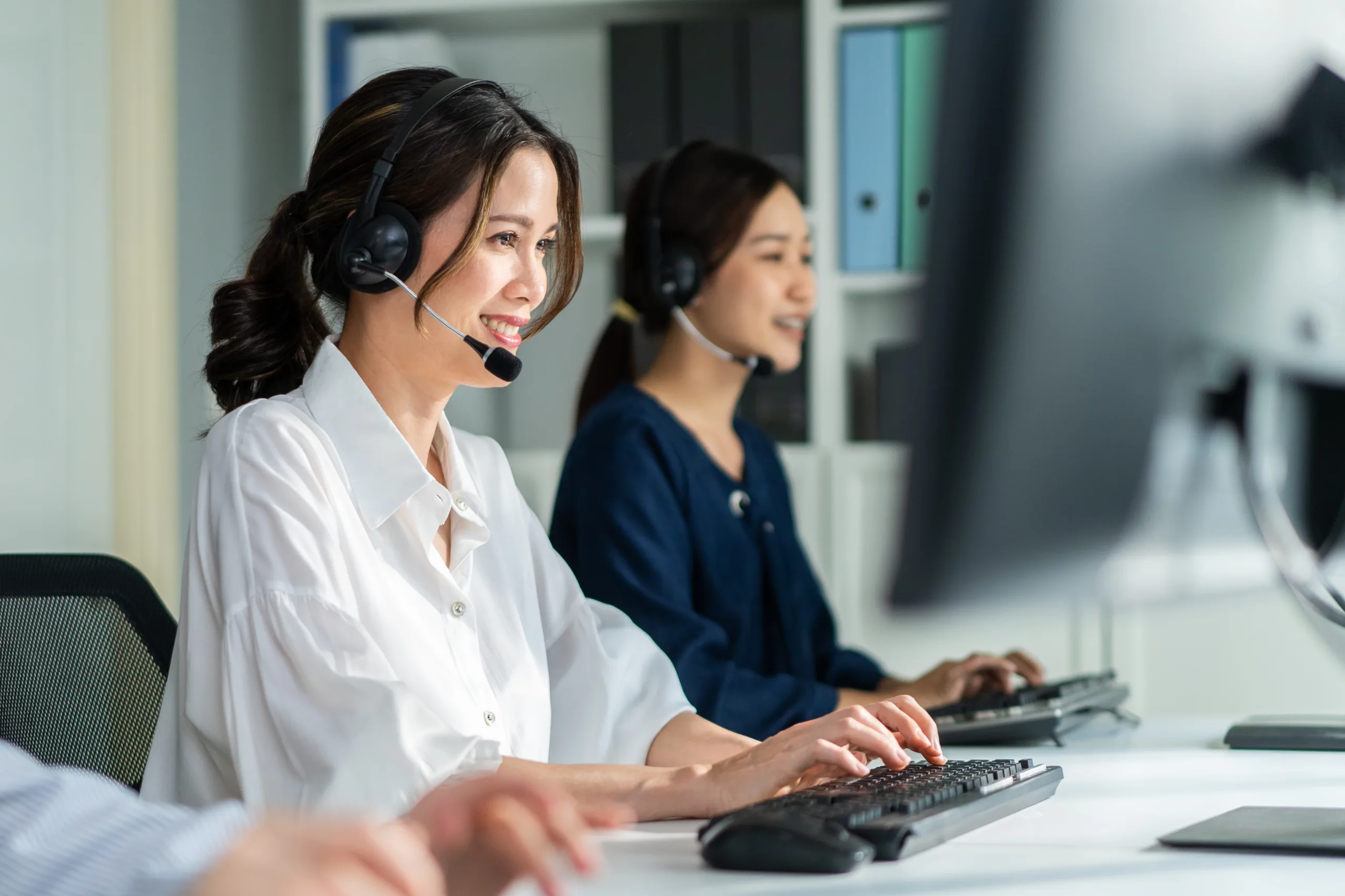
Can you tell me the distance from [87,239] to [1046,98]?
1624 millimetres

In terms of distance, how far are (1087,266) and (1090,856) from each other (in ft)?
1.26

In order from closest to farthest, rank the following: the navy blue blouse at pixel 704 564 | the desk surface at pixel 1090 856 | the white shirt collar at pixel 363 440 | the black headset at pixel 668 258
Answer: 1. the desk surface at pixel 1090 856
2. the white shirt collar at pixel 363 440
3. the navy blue blouse at pixel 704 564
4. the black headset at pixel 668 258

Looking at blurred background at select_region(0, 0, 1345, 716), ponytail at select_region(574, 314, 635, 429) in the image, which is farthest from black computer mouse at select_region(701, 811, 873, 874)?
ponytail at select_region(574, 314, 635, 429)

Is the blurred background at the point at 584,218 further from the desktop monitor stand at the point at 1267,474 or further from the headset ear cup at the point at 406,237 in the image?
the desktop monitor stand at the point at 1267,474

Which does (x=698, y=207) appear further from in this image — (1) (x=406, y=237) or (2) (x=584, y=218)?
(1) (x=406, y=237)

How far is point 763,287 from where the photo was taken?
5.25 feet

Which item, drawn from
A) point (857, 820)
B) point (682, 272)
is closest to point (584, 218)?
point (682, 272)

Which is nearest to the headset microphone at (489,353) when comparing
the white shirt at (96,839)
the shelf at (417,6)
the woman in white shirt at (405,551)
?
the woman in white shirt at (405,551)

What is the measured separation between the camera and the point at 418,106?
37.7 inches

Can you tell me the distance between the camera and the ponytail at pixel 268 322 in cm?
103

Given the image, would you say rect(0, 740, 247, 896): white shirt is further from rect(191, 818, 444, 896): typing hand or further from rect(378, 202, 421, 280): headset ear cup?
rect(378, 202, 421, 280): headset ear cup

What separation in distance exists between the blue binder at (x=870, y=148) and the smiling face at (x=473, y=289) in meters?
1.05

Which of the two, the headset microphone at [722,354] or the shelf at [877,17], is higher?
the shelf at [877,17]

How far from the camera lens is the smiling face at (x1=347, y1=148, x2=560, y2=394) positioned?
3.24 feet
